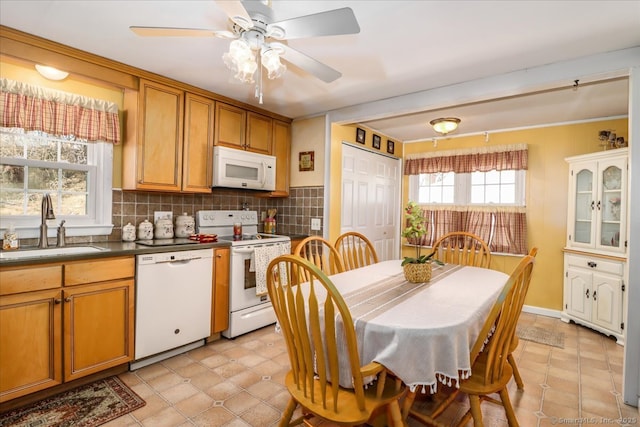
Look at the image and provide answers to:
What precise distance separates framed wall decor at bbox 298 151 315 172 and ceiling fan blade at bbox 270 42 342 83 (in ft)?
5.68

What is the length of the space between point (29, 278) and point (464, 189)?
4.48m

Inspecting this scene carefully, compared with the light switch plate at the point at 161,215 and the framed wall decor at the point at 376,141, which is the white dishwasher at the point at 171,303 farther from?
the framed wall decor at the point at 376,141

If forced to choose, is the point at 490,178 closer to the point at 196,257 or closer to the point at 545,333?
the point at 545,333

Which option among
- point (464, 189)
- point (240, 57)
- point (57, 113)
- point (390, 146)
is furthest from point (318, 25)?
point (464, 189)

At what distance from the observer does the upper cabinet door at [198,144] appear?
2.95 metres

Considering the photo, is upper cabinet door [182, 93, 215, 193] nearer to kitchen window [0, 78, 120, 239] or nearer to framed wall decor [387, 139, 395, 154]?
kitchen window [0, 78, 120, 239]

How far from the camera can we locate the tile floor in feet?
6.18

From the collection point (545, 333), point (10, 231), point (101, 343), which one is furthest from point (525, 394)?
point (10, 231)

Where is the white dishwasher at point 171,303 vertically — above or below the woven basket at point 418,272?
below

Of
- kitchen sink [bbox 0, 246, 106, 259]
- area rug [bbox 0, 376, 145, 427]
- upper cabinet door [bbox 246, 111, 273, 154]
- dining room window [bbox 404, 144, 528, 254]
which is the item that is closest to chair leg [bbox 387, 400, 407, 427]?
area rug [bbox 0, 376, 145, 427]

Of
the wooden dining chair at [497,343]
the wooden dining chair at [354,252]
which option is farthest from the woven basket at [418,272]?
the wooden dining chair at [354,252]

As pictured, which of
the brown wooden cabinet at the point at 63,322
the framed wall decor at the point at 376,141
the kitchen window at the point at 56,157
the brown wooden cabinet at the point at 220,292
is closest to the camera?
the brown wooden cabinet at the point at 63,322

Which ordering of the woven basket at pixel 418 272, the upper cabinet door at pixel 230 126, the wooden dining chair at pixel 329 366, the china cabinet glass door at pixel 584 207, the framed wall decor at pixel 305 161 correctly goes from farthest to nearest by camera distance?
the framed wall decor at pixel 305 161
the china cabinet glass door at pixel 584 207
the upper cabinet door at pixel 230 126
the woven basket at pixel 418 272
the wooden dining chair at pixel 329 366

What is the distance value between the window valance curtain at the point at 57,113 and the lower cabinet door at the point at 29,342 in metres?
1.23
